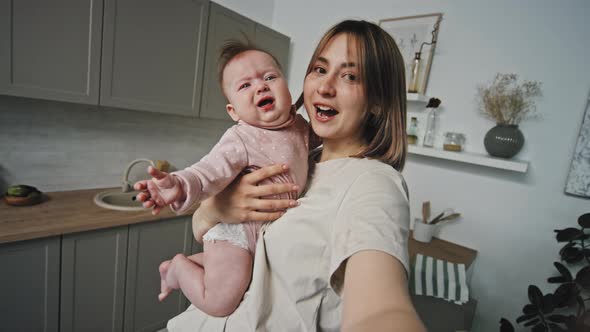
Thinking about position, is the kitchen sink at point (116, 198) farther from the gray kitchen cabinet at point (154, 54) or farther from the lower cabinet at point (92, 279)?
the gray kitchen cabinet at point (154, 54)

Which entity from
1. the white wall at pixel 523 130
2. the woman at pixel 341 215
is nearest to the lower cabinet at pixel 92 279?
the woman at pixel 341 215

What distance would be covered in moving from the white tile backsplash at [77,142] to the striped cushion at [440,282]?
230 cm

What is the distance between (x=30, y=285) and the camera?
1531 mm

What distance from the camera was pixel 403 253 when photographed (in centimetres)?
55

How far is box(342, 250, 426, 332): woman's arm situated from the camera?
1.49 feet

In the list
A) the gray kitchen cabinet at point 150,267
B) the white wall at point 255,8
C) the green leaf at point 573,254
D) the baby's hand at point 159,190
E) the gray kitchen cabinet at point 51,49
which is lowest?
the gray kitchen cabinet at point 150,267

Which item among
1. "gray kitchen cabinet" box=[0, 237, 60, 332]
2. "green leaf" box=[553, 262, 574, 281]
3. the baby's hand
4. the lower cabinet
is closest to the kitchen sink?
the lower cabinet

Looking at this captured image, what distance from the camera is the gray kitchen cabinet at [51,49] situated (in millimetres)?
1479

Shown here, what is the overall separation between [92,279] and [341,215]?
1.81 m

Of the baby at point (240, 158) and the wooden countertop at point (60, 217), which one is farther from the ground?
the baby at point (240, 158)

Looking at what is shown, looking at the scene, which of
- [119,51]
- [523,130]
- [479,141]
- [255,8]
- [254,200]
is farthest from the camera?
[255,8]

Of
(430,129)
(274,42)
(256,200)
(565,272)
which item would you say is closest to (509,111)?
(430,129)

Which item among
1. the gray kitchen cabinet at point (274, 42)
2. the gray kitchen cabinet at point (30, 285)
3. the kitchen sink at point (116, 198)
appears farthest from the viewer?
the gray kitchen cabinet at point (274, 42)

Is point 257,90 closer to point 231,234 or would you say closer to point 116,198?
point 231,234
